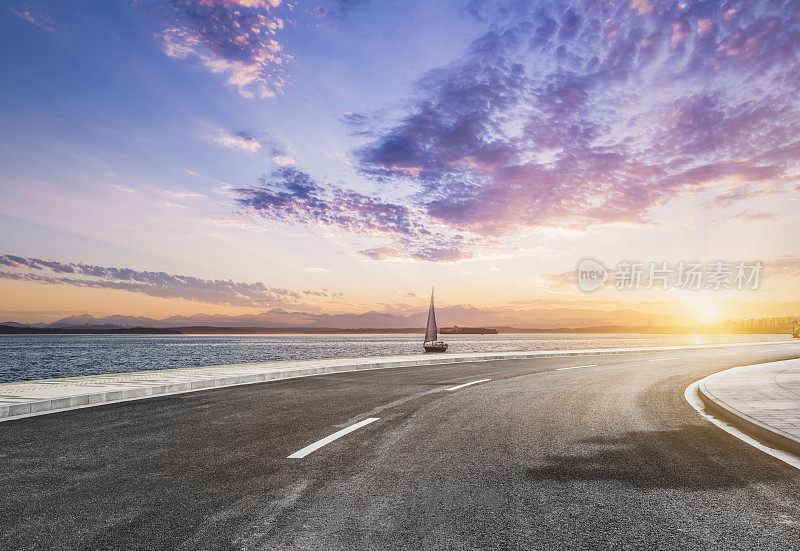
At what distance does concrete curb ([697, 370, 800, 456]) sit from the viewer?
7.09 m

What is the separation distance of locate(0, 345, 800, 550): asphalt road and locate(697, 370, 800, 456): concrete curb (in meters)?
0.49

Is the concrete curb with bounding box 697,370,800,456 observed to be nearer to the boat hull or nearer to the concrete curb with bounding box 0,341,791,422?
the concrete curb with bounding box 0,341,791,422

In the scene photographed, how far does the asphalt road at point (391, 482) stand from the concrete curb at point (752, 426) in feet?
1.60

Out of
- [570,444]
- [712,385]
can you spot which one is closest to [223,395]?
[570,444]

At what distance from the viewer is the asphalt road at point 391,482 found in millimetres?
3957

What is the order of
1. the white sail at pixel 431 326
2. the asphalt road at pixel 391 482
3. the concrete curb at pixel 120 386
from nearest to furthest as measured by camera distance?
the asphalt road at pixel 391 482 < the concrete curb at pixel 120 386 < the white sail at pixel 431 326

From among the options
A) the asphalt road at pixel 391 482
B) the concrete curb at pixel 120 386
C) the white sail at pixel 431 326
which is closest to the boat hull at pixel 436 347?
the white sail at pixel 431 326

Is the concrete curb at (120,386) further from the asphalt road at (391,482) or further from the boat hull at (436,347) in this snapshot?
the boat hull at (436,347)

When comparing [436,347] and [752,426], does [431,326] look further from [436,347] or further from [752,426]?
[752,426]

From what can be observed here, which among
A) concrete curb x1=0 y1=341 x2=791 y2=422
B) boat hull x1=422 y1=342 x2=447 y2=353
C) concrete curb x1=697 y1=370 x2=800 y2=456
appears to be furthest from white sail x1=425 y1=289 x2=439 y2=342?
concrete curb x1=697 y1=370 x2=800 y2=456

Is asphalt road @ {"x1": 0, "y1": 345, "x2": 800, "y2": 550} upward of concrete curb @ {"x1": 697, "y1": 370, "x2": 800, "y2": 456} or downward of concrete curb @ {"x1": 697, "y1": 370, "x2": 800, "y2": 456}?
downward

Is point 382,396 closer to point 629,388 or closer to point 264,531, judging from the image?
point 629,388

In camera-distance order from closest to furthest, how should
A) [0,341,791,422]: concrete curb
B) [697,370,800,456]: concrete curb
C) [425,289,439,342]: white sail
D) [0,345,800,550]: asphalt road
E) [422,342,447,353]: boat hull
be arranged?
[0,345,800,550]: asphalt road < [697,370,800,456]: concrete curb < [0,341,791,422]: concrete curb < [422,342,447,353]: boat hull < [425,289,439,342]: white sail

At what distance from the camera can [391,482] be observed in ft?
Answer: 17.5
